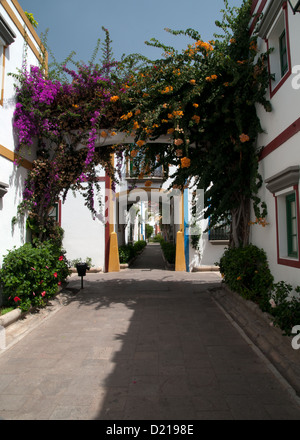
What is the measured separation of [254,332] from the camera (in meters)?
4.82

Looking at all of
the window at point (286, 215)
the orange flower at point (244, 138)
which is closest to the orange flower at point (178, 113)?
the orange flower at point (244, 138)

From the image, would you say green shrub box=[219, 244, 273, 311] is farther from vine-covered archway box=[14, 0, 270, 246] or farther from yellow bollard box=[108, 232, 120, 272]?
yellow bollard box=[108, 232, 120, 272]

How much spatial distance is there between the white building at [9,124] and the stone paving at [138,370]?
184 cm

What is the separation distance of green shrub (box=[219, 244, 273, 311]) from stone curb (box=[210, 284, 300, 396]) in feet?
0.79

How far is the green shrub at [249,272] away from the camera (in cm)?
592

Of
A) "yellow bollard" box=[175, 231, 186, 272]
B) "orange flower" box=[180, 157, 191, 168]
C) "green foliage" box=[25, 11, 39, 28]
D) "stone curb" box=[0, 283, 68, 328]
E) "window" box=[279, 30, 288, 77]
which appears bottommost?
"stone curb" box=[0, 283, 68, 328]

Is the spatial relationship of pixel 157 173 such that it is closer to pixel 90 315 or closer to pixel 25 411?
Answer: pixel 90 315

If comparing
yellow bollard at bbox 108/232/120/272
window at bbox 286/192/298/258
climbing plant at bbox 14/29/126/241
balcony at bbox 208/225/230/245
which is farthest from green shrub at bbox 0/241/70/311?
balcony at bbox 208/225/230/245

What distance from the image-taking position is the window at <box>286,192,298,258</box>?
501 centimetres

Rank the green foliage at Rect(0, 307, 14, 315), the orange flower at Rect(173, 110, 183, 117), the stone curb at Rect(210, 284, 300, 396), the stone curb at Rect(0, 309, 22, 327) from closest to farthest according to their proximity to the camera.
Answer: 1. the stone curb at Rect(210, 284, 300, 396)
2. the stone curb at Rect(0, 309, 22, 327)
3. the green foliage at Rect(0, 307, 14, 315)
4. the orange flower at Rect(173, 110, 183, 117)

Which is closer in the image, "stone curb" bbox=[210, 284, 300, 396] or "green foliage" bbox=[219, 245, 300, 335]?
"stone curb" bbox=[210, 284, 300, 396]

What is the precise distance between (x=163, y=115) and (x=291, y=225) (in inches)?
151

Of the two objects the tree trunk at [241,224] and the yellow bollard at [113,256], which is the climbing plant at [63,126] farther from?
the yellow bollard at [113,256]
